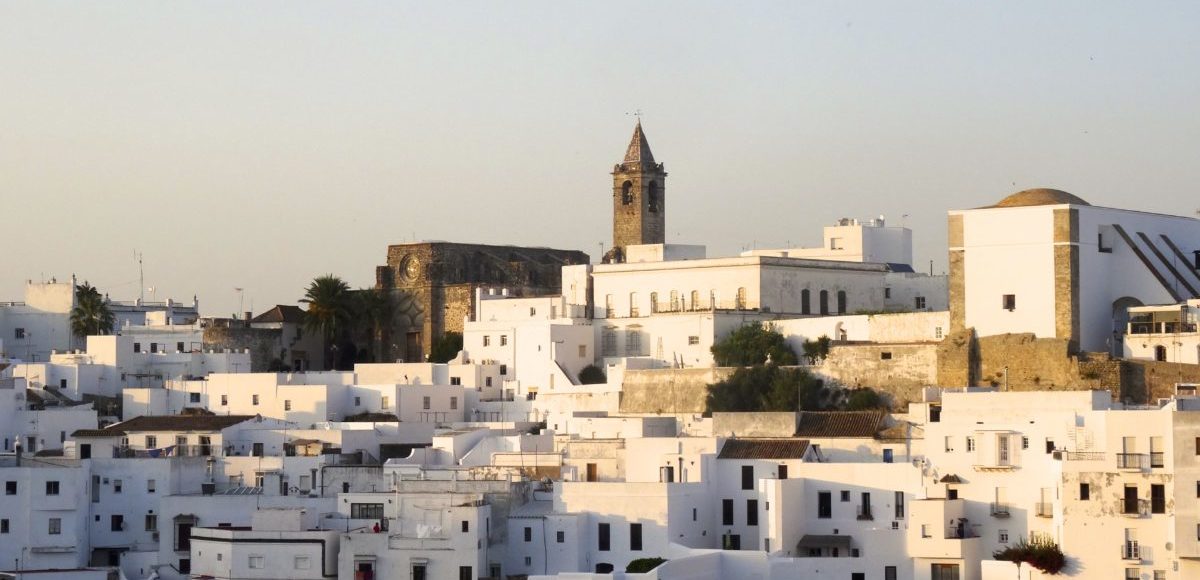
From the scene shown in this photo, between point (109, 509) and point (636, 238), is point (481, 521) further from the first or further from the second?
point (636, 238)

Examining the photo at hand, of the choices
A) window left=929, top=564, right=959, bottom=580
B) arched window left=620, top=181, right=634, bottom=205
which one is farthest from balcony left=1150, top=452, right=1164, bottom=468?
arched window left=620, top=181, right=634, bottom=205

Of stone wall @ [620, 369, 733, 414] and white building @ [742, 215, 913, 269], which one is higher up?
white building @ [742, 215, 913, 269]

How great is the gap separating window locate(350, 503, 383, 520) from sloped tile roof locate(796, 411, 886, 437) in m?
8.82

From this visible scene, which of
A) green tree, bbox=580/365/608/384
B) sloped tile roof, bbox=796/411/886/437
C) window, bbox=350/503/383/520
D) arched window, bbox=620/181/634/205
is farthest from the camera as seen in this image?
arched window, bbox=620/181/634/205

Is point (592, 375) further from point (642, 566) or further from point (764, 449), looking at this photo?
point (642, 566)

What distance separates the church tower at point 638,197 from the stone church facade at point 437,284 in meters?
3.07

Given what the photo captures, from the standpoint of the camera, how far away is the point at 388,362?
67812mm

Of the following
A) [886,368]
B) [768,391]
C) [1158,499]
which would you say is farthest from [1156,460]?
[768,391]

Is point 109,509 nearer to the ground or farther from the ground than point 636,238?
nearer to the ground

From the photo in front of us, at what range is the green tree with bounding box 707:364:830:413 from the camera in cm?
5491

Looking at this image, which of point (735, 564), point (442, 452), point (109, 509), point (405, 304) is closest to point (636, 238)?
point (405, 304)

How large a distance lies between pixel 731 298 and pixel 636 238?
11.4 m

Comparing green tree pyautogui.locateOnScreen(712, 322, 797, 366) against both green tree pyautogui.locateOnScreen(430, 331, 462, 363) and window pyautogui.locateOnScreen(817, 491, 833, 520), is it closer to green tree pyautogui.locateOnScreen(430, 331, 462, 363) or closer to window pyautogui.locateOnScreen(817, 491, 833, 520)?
green tree pyautogui.locateOnScreen(430, 331, 462, 363)

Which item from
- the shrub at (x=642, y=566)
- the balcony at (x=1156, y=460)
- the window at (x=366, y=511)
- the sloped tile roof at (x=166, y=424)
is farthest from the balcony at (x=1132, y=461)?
the sloped tile roof at (x=166, y=424)
